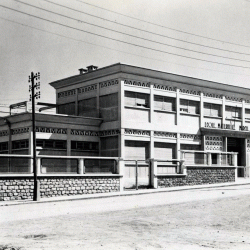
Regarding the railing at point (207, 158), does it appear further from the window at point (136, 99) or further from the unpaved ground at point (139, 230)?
the unpaved ground at point (139, 230)

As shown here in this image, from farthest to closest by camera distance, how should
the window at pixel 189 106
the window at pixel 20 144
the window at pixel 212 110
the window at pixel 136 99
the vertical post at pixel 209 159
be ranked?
the window at pixel 212 110
the window at pixel 189 106
the vertical post at pixel 209 159
the window at pixel 136 99
the window at pixel 20 144

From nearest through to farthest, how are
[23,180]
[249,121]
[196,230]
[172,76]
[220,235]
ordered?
[220,235], [196,230], [23,180], [172,76], [249,121]

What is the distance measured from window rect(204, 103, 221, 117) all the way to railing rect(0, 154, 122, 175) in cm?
1229

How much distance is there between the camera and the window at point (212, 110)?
33.9 m

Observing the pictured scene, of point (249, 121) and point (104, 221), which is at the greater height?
point (249, 121)

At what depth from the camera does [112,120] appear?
29.1m

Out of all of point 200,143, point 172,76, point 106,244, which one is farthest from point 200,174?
point 106,244

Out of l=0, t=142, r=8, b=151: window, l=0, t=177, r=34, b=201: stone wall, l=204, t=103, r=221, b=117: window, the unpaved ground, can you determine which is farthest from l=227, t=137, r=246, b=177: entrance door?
the unpaved ground

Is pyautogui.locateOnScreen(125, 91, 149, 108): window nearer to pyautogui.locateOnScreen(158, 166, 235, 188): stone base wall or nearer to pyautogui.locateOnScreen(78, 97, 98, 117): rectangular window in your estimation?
pyautogui.locateOnScreen(78, 97, 98, 117): rectangular window

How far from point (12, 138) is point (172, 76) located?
11986mm

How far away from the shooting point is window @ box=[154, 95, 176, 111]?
100 ft

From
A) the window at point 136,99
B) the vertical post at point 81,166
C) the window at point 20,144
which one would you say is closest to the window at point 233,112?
the window at point 136,99

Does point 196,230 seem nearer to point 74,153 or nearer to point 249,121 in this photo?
point 74,153

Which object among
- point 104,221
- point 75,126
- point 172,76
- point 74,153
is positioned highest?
point 172,76
